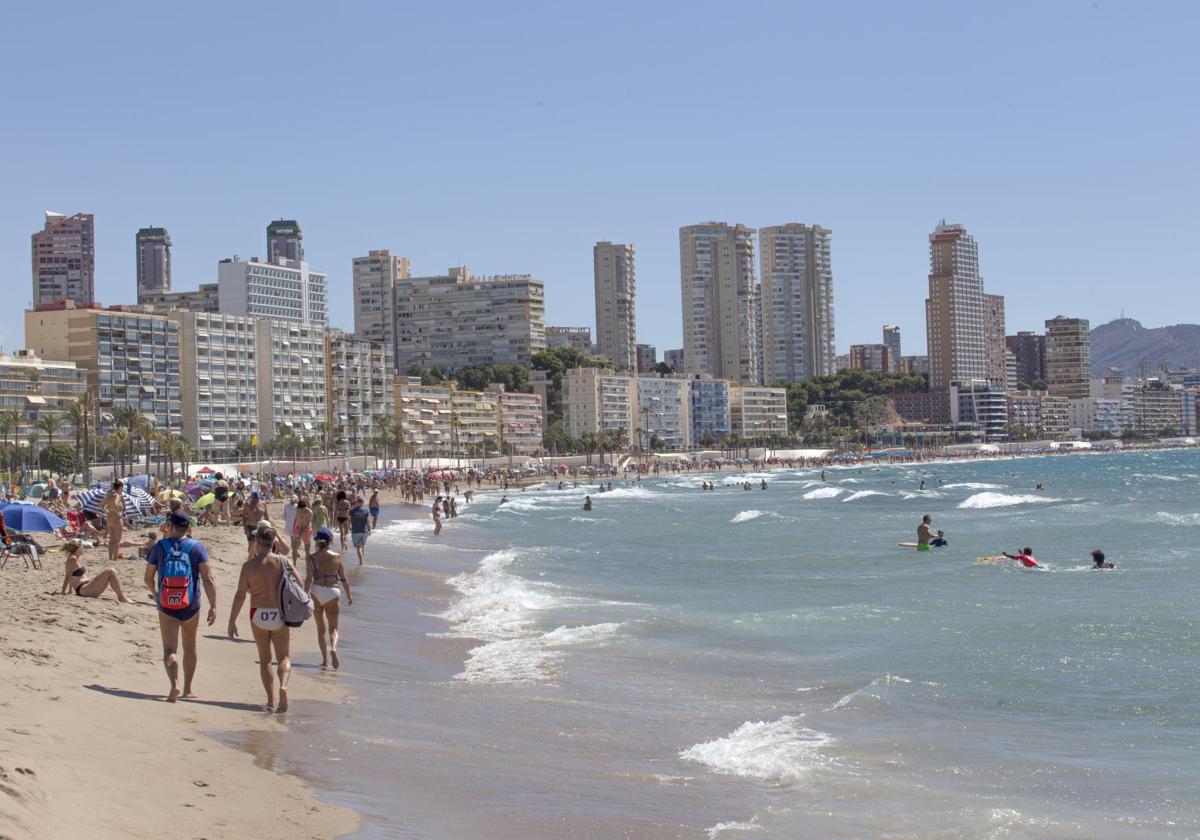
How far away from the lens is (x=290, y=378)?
114m

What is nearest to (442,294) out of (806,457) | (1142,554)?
(806,457)

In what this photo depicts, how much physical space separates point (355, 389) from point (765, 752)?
4504 inches

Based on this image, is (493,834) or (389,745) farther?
(389,745)

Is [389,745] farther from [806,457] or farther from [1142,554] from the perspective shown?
[806,457]

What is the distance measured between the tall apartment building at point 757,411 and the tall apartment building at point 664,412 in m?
9.38

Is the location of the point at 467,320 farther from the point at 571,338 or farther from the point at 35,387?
the point at 35,387

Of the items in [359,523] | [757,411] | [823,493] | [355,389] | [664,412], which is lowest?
[823,493]

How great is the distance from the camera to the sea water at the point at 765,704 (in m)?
7.87

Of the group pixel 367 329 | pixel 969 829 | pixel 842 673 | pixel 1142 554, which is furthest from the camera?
pixel 367 329

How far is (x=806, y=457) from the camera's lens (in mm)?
165750

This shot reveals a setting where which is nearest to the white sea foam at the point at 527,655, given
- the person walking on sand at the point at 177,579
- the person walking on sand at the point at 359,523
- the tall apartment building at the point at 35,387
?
the person walking on sand at the point at 177,579

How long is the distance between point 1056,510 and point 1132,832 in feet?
150

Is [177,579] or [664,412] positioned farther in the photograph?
[664,412]

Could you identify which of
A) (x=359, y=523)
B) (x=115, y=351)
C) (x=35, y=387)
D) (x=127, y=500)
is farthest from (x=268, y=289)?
(x=359, y=523)
